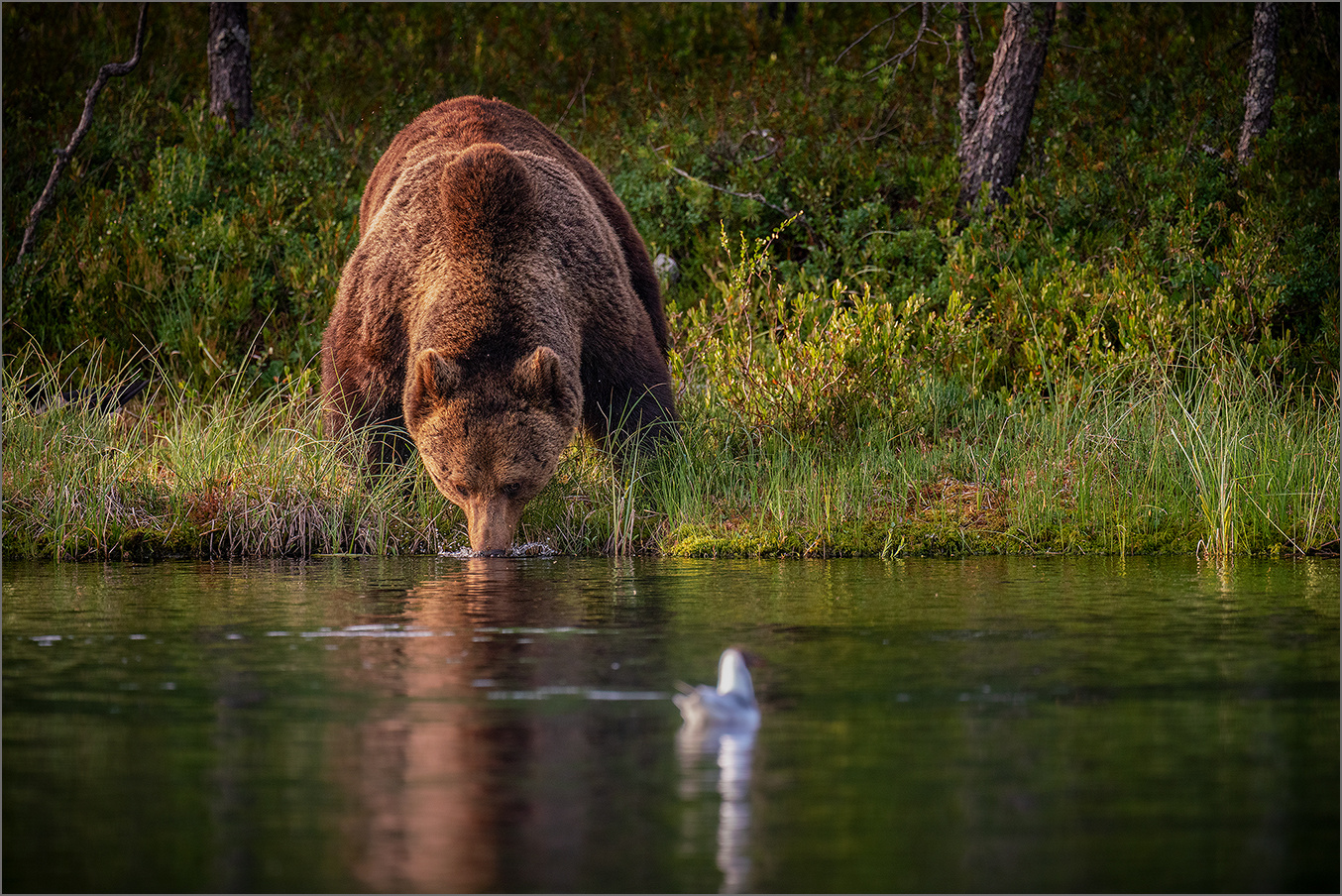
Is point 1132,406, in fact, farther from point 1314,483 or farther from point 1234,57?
point 1234,57

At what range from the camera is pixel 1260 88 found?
16.2 m

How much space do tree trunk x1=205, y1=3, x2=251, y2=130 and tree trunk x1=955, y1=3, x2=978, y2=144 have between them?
7.92m

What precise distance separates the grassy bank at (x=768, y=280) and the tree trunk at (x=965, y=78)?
50 cm

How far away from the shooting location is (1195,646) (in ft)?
21.3

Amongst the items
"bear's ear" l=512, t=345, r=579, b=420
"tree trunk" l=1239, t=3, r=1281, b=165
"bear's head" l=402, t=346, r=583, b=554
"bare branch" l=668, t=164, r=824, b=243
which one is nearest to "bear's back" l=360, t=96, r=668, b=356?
"bear's ear" l=512, t=345, r=579, b=420

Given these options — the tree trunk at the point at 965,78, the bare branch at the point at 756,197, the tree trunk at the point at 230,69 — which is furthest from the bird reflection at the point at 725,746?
the tree trunk at the point at 230,69

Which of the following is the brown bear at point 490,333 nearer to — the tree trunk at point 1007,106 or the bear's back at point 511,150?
the bear's back at point 511,150

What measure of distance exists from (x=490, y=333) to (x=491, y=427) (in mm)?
677

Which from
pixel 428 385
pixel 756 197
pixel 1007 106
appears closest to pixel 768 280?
pixel 756 197

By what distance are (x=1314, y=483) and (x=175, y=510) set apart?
7555 mm

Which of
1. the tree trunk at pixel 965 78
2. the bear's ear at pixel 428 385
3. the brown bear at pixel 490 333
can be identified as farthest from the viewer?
the tree trunk at pixel 965 78

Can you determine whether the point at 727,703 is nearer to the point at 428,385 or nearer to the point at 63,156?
the point at 428,385

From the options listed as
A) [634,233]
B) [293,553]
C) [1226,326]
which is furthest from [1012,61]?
[293,553]

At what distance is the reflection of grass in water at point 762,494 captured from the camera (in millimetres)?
10461
